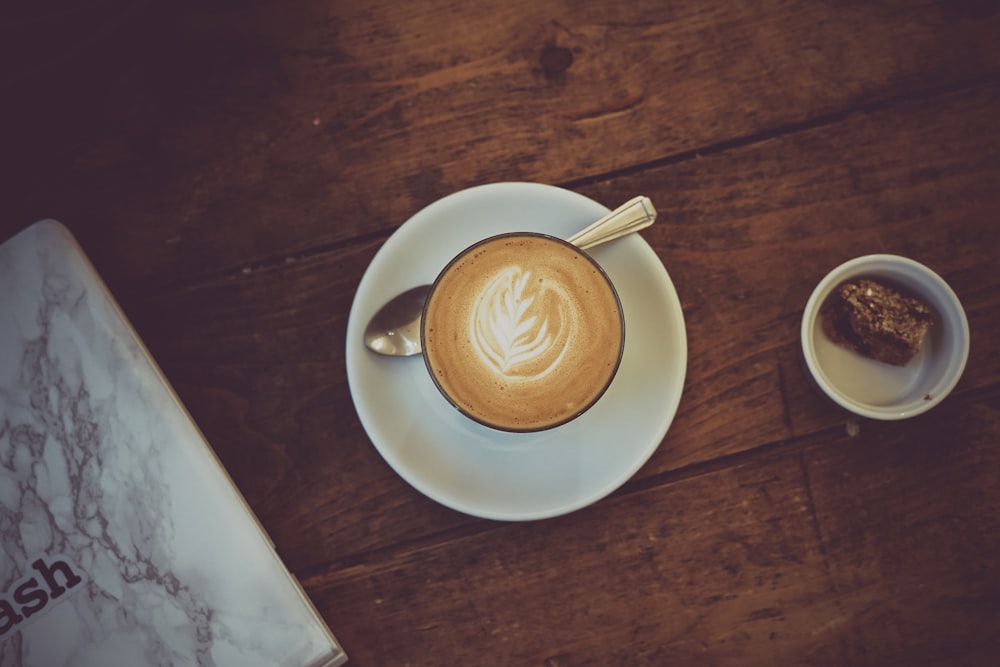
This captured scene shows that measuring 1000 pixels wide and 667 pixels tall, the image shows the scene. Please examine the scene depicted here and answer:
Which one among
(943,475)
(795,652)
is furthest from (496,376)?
(943,475)

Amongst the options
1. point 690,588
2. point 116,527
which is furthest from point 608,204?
point 116,527

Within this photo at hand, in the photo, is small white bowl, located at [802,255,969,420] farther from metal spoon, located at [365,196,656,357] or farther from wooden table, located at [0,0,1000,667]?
metal spoon, located at [365,196,656,357]

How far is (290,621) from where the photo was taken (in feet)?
3.68

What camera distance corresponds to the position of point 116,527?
1.14 m

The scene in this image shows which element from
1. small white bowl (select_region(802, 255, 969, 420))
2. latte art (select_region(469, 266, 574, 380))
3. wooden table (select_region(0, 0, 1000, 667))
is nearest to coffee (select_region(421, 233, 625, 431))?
latte art (select_region(469, 266, 574, 380))

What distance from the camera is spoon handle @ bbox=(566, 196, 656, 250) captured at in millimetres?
1104

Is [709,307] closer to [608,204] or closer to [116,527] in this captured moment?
[608,204]

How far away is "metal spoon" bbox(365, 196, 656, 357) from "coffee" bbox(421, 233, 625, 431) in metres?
0.07

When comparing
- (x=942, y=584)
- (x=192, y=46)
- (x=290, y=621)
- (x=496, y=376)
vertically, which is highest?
(x=192, y=46)

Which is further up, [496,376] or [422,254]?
[422,254]

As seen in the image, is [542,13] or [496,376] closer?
[496,376]

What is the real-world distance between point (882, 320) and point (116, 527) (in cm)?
136

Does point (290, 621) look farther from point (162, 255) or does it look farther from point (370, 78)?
point (370, 78)

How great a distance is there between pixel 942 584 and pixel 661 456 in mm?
563
